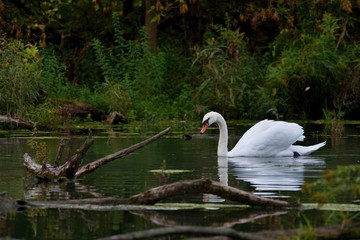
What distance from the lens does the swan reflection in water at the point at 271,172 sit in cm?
1327

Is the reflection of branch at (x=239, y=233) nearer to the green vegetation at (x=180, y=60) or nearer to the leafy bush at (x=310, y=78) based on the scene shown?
the green vegetation at (x=180, y=60)

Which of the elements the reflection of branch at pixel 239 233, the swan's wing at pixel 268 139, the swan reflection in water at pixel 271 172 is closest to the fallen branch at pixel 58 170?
the swan reflection in water at pixel 271 172

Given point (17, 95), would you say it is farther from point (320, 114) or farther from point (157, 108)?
point (320, 114)

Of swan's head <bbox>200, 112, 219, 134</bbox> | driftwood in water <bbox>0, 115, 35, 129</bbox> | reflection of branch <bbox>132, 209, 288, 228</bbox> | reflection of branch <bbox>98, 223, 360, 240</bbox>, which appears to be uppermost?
driftwood in water <bbox>0, 115, 35, 129</bbox>

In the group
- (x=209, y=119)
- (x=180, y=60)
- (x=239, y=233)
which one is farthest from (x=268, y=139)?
(x=180, y=60)

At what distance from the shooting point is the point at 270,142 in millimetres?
18922

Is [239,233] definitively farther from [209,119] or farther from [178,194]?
[209,119]

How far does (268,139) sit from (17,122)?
21.5 ft

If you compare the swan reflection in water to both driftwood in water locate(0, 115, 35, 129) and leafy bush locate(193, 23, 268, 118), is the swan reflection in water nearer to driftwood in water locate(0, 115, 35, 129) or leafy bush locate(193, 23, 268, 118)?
driftwood in water locate(0, 115, 35, 129)

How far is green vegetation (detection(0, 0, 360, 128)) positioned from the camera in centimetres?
2708

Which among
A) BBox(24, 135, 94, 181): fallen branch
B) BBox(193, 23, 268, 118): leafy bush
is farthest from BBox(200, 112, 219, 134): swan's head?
BBox(193, 23, 268, 118): leafy bush

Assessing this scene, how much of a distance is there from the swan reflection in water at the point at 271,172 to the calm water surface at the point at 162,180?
0.03ft

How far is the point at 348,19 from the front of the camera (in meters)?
31.4

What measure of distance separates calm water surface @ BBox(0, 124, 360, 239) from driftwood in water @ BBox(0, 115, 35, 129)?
1.43m
